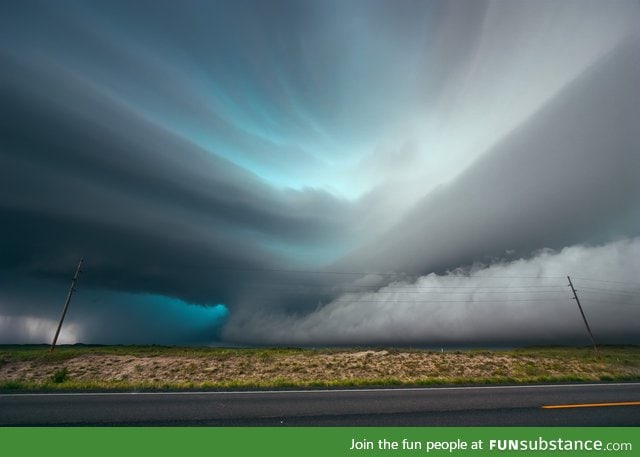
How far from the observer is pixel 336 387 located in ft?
58.2

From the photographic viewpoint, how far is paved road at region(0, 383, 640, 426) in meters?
9.80

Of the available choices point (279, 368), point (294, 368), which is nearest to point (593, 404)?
point (294, 368)

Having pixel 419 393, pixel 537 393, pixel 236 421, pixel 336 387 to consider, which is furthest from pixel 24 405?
pixel 537 393

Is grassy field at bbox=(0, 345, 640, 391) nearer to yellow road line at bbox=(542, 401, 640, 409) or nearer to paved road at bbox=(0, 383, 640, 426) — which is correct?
paved road at bbox=(0, 383, 640, 426)

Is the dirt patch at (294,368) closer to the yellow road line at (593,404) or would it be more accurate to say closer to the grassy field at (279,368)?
the grassy field at (279,368)

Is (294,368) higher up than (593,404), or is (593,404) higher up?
(294,368)

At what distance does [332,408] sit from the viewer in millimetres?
11625

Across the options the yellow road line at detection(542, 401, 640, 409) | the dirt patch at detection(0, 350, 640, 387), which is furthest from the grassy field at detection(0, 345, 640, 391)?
the yellow road line at detection(542, 401, 640, 409)

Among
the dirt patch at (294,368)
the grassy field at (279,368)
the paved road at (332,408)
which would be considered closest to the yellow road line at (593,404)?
the paved road at (332,408)

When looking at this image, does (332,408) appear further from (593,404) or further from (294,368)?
(294,368)

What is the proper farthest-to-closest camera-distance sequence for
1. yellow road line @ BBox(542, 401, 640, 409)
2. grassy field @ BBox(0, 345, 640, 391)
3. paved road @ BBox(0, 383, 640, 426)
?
1. grassy field @ BBox(0, 345, 640, 391)
2. yellow road line @ BBox(542, 401, 640, 409)
3. paved road @ BBox(0, 383, 640, 426)

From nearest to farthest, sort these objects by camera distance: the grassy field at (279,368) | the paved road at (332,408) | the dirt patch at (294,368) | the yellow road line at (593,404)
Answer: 1. the paved road at (332,408)
2. the yellow road line at (593,404)
3. the grassy field at (279,368)
4. the dirt patch at (294,368)

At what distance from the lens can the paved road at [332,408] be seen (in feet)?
32.2

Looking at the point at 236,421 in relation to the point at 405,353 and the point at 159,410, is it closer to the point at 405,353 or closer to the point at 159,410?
the point at 159,410
